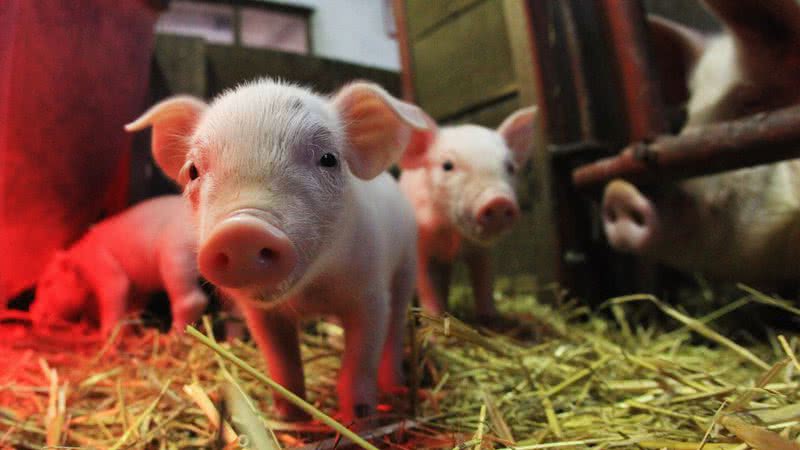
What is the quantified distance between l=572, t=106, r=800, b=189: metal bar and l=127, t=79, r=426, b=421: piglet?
1084mm

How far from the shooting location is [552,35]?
262 centimetres

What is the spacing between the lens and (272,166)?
105cm

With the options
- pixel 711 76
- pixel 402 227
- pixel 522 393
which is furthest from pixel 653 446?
pixel 711 76

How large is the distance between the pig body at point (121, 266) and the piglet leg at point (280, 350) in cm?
95

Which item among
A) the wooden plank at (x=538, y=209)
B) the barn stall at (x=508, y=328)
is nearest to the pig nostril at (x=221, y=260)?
the barn stall at (x=508, y=328)

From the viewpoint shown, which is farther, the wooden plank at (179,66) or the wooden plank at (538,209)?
Answer: the wooden plank at (538,209)

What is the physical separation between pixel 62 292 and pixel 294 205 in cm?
178

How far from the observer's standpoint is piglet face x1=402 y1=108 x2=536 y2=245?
204cm

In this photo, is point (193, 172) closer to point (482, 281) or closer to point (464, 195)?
point (464, 195)

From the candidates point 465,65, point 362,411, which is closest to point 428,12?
point 465,65

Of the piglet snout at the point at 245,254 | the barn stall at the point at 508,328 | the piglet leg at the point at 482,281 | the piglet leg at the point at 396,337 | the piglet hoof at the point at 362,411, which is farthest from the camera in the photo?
the piglet leg at the point at 482,281

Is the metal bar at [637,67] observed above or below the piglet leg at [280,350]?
above

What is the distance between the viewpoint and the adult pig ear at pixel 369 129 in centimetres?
140

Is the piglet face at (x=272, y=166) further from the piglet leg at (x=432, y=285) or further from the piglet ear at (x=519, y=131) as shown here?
the piglet leg at (x=432, y=285)
